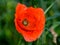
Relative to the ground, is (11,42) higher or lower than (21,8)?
lower

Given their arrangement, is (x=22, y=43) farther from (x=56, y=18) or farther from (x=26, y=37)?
(x=56, y=18)

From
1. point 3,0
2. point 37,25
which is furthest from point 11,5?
point 37,25
